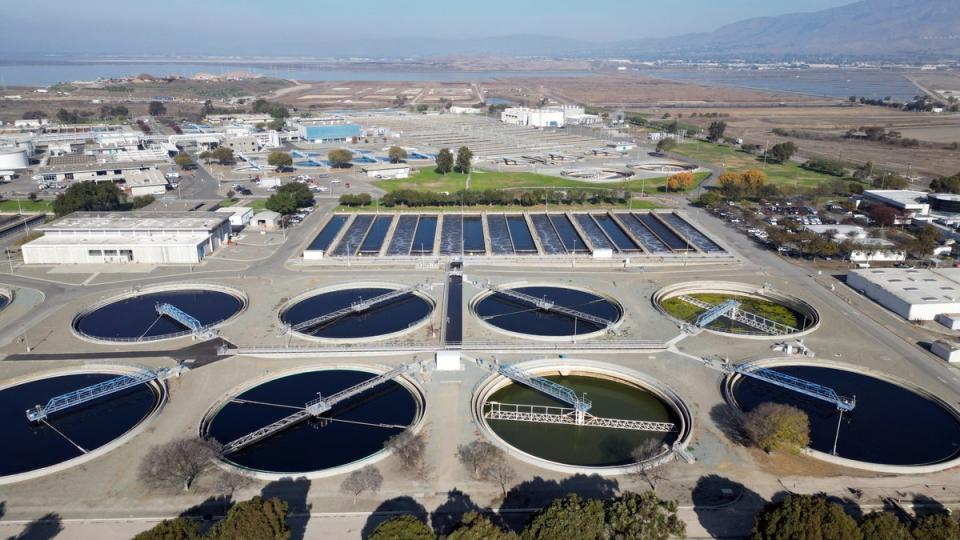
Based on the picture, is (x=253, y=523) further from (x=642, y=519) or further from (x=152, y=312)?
(x=152, y=312)

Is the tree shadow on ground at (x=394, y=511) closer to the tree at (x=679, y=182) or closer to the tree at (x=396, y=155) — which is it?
the tree at (x=679, y=182)

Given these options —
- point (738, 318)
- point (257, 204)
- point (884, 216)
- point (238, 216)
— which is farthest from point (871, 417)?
point (257, 204)

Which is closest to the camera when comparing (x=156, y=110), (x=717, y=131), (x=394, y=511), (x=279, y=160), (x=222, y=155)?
(x=394, y=511)

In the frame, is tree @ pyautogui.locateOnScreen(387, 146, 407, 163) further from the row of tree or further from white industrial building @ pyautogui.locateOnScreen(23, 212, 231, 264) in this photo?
white industrial building @ pyautogui.locateOnScreen(23, 212, 231, 264)

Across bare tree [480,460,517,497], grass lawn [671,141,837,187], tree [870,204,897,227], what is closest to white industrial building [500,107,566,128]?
grass lawn [671,141,837,187]

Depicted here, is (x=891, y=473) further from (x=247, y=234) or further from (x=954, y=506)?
(x=247, y=234)

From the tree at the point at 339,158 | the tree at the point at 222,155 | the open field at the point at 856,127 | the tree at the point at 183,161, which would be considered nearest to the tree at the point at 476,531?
the tree at the point at 339,158
